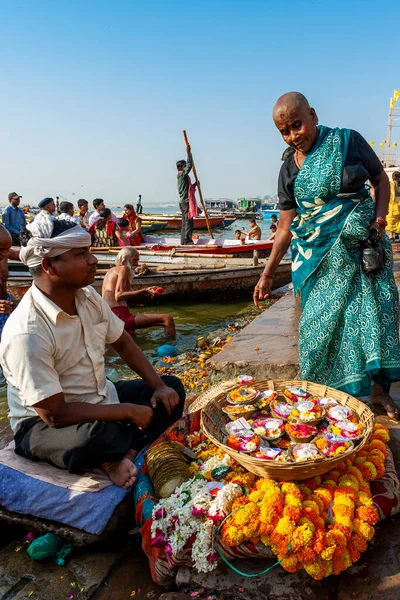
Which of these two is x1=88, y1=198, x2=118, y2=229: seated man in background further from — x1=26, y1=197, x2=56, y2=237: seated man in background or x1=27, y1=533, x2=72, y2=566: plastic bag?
x1=27, y1=533, x2=72, y2=566: plastic bag

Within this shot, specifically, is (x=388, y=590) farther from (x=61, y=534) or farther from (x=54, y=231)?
(x=54, y=231)

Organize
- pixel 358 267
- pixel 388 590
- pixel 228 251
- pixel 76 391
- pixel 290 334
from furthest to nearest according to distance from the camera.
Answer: pixel 228 251
pixel 290 334
pixel 358 267
pixel 76 391
pixel 388 590

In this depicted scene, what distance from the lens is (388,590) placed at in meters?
1.77

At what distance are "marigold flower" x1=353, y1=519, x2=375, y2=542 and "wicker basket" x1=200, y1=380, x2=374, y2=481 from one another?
0.84ft

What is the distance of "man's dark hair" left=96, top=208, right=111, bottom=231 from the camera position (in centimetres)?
1198

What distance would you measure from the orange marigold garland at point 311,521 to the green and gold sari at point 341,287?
33.6 inches

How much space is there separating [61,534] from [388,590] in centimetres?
153

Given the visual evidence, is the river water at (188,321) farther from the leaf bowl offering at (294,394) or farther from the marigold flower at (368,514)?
the marigold flower at (368,514)

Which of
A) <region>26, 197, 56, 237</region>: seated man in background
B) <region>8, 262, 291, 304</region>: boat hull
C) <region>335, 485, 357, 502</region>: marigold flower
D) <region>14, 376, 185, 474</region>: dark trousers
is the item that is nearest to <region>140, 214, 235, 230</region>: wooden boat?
<region>8, 262, 291, 304</region>: boat hull

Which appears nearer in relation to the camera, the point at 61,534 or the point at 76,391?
the point at 61,534

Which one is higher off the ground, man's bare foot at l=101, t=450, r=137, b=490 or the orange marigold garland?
the orange marigold garland

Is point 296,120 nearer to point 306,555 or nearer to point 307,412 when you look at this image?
point 307,412

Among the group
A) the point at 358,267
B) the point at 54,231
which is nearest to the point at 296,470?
the point at 358,267

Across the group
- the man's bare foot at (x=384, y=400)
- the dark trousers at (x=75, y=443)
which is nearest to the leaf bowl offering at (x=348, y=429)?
the man's bare foot at (x=384, y=400)
